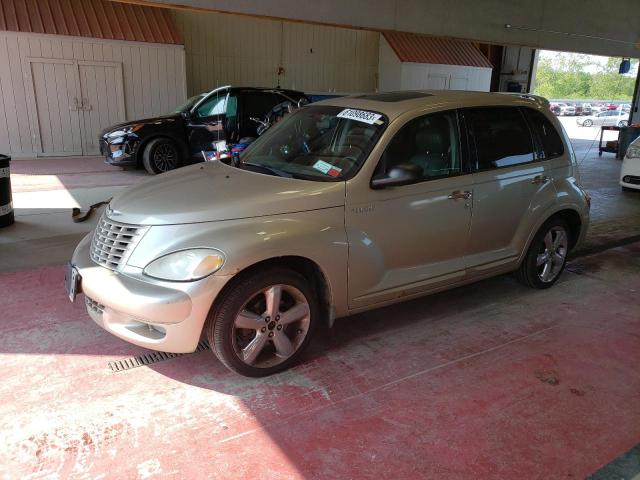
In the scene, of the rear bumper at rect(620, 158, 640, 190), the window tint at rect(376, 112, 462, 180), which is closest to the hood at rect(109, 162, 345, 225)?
the window tint at rect(376, 112, 462, 180)

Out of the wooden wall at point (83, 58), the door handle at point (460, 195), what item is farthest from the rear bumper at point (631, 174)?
the wooden wall at point (83, 58)

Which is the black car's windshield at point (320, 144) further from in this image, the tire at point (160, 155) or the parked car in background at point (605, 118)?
the parked car in background at point (605, 118)

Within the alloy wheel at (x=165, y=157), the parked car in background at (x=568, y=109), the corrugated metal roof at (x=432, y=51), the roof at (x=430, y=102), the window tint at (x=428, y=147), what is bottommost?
the parked car in background at (x=568, y=109)

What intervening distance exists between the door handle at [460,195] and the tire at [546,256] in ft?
3.66

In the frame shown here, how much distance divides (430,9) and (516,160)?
18.6ft

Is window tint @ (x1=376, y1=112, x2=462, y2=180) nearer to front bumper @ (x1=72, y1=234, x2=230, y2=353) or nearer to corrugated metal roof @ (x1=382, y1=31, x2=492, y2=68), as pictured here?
Answer: front bumper @ (x1=72, y1=234, x2=230, y2=353)

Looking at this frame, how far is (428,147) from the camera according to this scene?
3.93 metres

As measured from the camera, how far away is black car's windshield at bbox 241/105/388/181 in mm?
3658

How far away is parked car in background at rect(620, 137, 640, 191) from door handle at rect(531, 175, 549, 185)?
675cm

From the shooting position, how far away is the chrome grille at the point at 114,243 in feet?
10.4

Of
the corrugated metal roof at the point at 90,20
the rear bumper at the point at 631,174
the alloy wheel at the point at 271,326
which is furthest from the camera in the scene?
the corrugated metal roof at the point at 90,20

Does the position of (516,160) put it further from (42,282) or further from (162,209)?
(42,282)

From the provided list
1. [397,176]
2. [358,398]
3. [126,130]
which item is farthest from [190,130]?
[358,398]

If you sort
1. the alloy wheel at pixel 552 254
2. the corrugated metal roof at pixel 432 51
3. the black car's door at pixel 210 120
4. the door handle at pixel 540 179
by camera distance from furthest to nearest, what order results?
the corrugated metal roof at pixel 432 51 → the black car's door at pixel 210 120 → the alloy wheel at pixel 552 254 → the door handle at pixel 540 179
